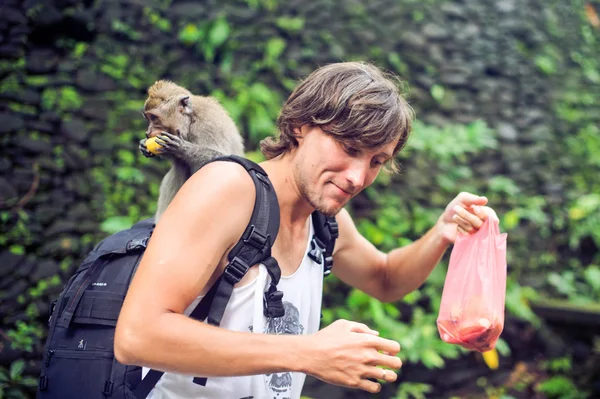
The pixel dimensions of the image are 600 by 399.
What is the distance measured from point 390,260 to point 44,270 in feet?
7.74

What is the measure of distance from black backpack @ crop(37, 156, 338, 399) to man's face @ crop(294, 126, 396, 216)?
107mm

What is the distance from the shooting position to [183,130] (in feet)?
8.18

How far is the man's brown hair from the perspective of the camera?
1.53 m

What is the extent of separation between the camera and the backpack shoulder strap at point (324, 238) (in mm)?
1782

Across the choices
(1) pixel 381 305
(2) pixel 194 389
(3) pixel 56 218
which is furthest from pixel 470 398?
(2) pixel 194 389

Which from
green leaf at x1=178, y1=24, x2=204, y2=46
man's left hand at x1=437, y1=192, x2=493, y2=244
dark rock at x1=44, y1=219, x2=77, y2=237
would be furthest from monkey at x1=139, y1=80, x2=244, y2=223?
green leaf at x1=178, y1=24, x2=204, y2=46

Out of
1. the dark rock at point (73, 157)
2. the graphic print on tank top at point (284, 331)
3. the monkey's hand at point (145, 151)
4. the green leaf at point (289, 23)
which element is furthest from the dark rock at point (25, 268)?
the graphic print on tank top at point (284, 331)

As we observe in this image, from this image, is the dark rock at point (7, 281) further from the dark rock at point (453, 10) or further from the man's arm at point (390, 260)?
the dark rock at point (453, 10)

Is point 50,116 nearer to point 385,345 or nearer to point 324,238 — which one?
point 324,238

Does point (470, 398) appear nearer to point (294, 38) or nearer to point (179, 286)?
point (294, 38)

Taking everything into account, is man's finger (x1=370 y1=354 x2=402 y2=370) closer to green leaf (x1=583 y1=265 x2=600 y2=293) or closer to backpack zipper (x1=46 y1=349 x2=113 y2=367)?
backpack zipper (x1=46 y1=349 x2=113 y2=367)

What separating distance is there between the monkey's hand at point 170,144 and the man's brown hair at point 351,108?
0.61m

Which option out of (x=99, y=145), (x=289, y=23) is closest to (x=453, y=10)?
(x=289, y=23)

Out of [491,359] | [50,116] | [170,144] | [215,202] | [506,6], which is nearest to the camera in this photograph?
[215,202]
